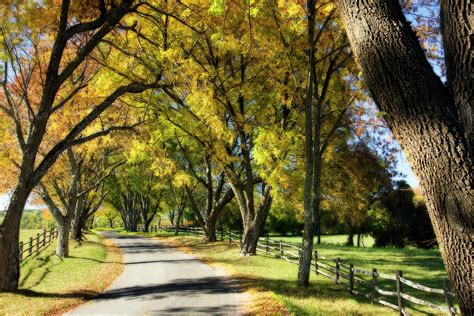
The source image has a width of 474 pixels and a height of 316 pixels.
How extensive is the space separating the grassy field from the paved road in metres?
0.95

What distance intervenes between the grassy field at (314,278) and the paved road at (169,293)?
3.13ft

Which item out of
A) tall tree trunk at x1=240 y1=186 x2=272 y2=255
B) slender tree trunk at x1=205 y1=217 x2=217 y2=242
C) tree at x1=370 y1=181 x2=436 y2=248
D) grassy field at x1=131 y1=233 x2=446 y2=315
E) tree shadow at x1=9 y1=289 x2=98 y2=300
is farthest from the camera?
tree at x1=370 y1=181 x2=436 y2=248

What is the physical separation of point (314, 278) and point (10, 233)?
452 inches

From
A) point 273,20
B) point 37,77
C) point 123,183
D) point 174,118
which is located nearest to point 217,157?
point 174,118

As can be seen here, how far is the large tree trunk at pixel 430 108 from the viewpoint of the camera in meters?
2.64

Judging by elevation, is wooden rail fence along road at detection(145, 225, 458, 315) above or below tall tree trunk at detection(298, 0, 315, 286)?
below

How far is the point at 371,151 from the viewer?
21.0m

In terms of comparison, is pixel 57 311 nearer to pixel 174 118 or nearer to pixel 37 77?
pixel 174 118

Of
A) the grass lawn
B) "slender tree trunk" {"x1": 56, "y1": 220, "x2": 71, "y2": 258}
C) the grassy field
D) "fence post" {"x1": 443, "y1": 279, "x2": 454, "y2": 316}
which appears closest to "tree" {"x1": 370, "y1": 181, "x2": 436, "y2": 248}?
the grassy field

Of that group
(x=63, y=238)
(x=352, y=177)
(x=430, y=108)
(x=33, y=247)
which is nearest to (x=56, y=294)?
(x=63, y=238)

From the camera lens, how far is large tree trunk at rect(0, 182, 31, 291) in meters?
11.8

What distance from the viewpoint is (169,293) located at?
1272 centimetres

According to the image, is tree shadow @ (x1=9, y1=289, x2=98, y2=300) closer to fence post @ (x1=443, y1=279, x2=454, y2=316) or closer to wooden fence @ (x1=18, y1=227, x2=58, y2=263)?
wooden fence @ (x1=18, y1=227, x2=58, y2=263)

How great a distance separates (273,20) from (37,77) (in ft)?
41.1
